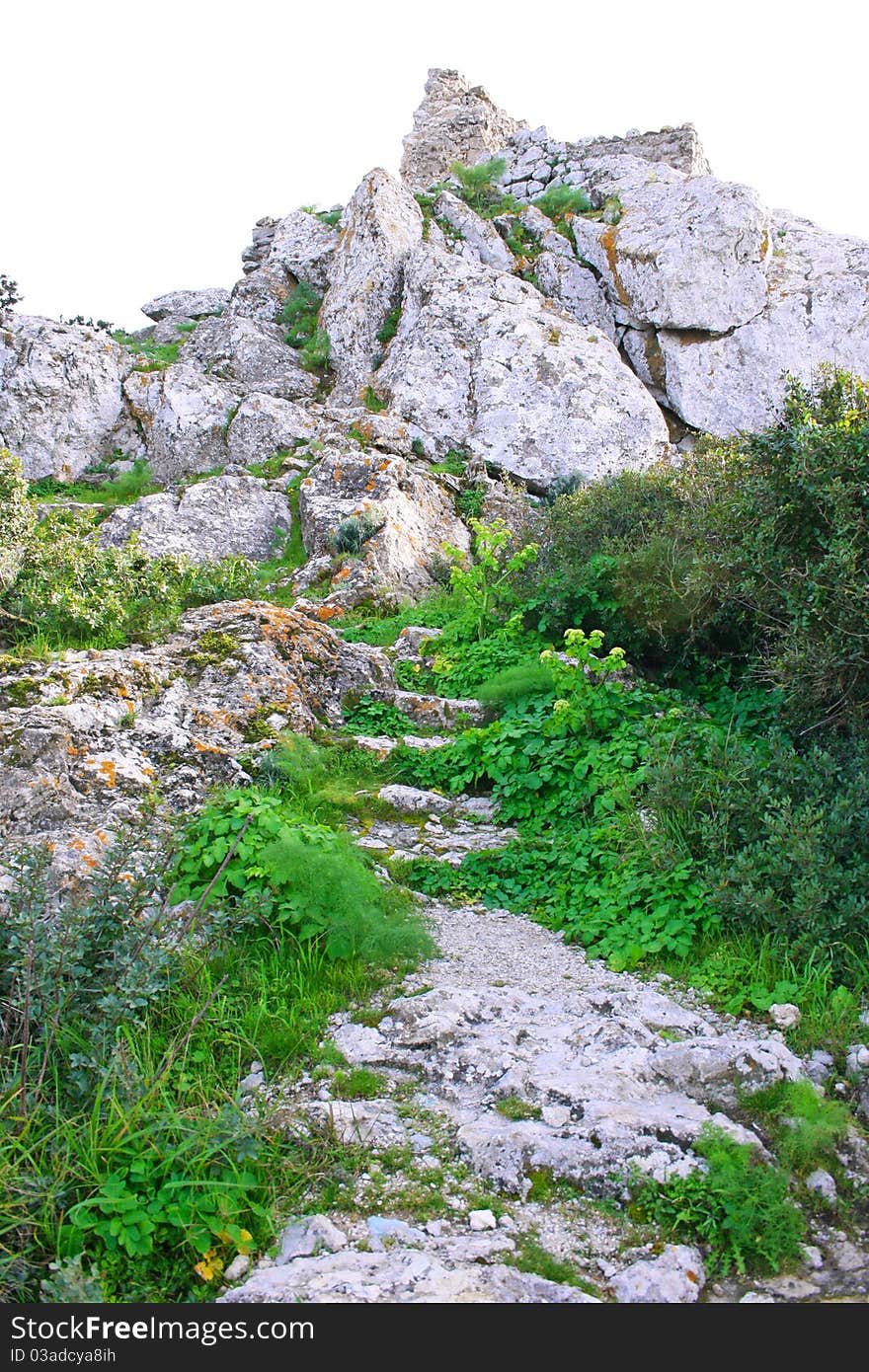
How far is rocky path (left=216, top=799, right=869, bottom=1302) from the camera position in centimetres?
298

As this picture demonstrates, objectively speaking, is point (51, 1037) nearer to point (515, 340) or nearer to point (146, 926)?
point (146, 926)

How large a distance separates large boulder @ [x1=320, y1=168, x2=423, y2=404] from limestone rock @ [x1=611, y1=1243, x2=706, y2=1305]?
1840cm

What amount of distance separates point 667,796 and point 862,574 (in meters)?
1.94

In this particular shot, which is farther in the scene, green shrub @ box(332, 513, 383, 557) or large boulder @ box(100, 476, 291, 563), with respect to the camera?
large boulder @ box(100, 476, 291, 563)

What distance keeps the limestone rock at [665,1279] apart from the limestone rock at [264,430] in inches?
632

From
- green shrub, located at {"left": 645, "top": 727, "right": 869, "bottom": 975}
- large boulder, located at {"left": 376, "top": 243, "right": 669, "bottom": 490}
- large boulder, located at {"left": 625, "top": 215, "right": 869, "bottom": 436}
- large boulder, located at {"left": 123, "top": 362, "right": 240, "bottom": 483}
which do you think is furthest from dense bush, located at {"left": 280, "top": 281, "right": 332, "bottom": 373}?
green shrub, located at {"left": 645, "top": 727, "right": 869, "bottom": 975}

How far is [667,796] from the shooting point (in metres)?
5.73

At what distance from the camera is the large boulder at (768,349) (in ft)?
61.1

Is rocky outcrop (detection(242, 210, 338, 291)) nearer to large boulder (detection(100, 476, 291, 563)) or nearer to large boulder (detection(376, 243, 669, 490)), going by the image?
large boulder (detection(376, 243, 669, 490))

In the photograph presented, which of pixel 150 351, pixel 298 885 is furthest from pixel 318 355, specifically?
pixel 298 885

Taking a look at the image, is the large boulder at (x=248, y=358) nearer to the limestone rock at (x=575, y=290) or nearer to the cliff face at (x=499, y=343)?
the cliff face at (x=499, y=343)

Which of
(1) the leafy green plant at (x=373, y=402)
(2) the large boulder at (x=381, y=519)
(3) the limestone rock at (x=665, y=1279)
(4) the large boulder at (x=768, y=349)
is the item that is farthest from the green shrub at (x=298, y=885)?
(4) the large boulder at (x=768, y=349)

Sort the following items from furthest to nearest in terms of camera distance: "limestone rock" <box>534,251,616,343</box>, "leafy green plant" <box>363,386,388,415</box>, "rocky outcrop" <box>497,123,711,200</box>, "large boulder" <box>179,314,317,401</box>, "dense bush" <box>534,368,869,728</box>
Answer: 1. "rocky outcrop" <box>497,123,711,200</box>
2. "limestone rock" <box>534,251,616,343</box>
3. "large boulder" <box>179,314,317,401</box>
4. "leafy green plant" <box>363,386,388,415</box>
5. "dense bush" <box>534,368,869,728</box>

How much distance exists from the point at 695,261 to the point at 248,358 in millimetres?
10532
